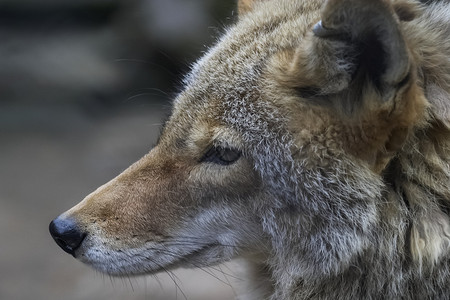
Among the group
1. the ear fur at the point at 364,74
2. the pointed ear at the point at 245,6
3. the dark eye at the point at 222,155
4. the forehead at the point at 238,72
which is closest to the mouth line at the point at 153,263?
the dark eye at the point at 222,155

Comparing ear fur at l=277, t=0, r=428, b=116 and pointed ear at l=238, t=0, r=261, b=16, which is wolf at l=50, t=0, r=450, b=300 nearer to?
ear fur at l=277, t=0, r=428, b=116

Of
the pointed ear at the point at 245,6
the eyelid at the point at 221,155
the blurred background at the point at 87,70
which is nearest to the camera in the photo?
the eyelid at the point at 221,155

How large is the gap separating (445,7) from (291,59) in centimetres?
84

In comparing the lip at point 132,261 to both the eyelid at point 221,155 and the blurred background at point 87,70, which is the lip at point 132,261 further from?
the blurred background at point 87,70

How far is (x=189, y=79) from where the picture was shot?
3150 millimetres

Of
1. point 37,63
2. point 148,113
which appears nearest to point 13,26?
point 37,63

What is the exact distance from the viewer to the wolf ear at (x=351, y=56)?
89.9 inches

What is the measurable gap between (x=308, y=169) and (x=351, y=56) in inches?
18.5

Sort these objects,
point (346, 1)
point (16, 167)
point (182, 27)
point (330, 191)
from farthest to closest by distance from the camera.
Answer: point (182, 27) < point (16, 167) < point (330, 191) < point (346, 1)

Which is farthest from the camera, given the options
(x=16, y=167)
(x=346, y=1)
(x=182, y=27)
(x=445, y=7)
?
(x=182, y=27)

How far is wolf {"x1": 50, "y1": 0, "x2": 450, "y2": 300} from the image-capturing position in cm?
246

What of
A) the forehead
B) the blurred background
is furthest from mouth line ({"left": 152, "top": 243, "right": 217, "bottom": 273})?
the blurred background

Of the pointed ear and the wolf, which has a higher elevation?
the pointed ear

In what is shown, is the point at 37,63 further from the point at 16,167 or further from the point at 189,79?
the point at 189,79
